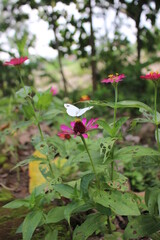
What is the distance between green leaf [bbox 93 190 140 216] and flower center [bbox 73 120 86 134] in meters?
0.22

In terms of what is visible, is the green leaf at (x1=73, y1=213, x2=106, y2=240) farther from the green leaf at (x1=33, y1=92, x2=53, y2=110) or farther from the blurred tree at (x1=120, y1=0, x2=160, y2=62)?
the blurred tree at (x1=120, y1=0, x2=160, y2=62)

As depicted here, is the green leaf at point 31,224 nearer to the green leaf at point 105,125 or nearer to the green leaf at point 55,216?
the green leaf at point 55,216

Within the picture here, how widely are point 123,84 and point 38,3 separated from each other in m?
1.07

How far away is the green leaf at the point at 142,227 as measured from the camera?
1044mm

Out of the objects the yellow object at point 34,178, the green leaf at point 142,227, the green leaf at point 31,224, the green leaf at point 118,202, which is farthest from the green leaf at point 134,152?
the yellow object at point 34,178

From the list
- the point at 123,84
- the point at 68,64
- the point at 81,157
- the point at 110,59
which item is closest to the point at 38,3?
the point at 110,59

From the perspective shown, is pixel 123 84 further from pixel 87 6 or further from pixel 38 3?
pixel 38 3

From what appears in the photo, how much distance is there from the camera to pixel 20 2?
2.86 meters

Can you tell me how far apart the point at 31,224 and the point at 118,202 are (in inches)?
11.5

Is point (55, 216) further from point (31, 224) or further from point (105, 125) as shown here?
point (105, 125)

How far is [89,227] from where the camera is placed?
3.48 feet

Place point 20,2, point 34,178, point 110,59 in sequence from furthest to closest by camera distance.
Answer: point 110,59
point 20,2
point 34,178

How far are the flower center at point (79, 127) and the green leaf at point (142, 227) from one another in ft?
1.27

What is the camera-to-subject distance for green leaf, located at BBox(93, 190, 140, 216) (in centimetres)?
96
